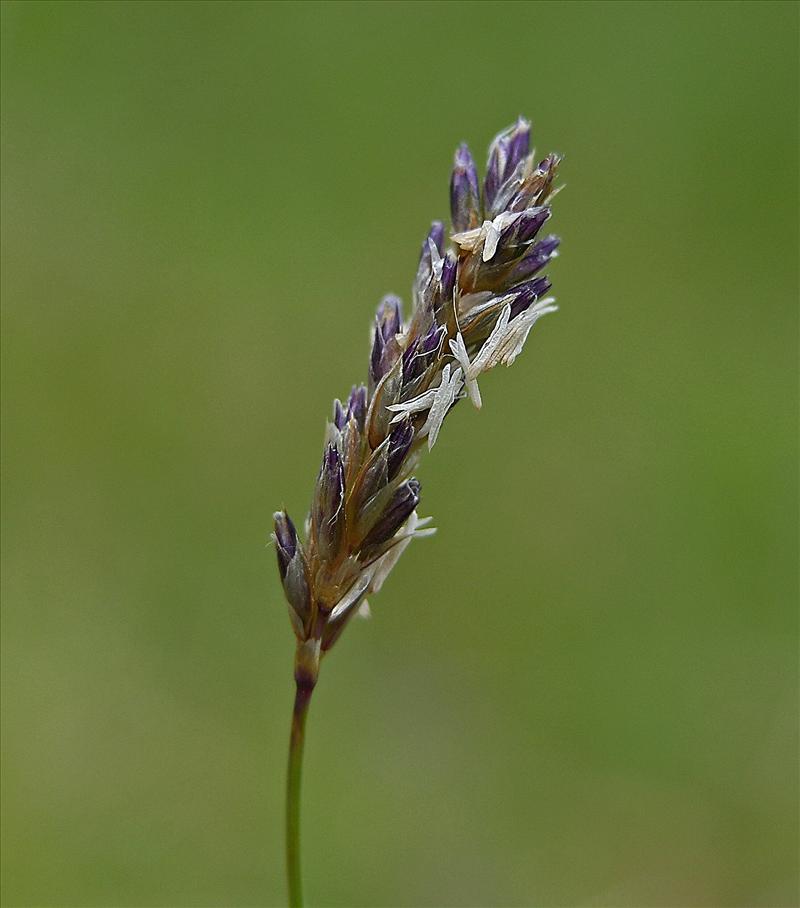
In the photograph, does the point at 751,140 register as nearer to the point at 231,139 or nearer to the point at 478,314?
the point at 231,139

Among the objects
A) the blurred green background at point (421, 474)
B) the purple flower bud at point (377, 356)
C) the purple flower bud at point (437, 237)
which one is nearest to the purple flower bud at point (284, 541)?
the purple flower bud at point (377, 356)

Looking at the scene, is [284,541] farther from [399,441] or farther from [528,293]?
[528,293]

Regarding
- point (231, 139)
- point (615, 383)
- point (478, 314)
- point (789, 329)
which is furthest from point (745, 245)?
point (478, 314)

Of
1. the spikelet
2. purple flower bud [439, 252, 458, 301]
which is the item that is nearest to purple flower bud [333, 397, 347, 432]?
the spikelet

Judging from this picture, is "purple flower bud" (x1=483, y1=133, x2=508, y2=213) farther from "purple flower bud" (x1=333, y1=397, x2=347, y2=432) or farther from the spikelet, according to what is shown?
"purple flower bud" (x1=333, y1=397, x2=347, y2=432)

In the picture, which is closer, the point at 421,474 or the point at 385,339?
the point at 385,339

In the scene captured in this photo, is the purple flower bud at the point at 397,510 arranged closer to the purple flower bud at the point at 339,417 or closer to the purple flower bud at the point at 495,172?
the purple flower bud at the point at 339,417

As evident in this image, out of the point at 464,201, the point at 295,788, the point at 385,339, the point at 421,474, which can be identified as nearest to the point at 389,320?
the point at 385,339
